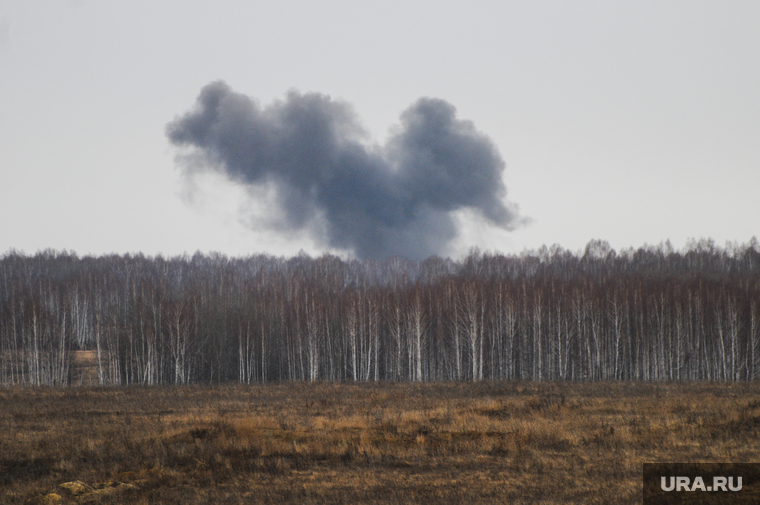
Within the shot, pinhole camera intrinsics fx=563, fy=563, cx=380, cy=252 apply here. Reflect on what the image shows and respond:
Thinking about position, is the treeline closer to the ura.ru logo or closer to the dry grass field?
the dry grass field

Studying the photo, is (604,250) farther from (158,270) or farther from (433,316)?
(158,270)

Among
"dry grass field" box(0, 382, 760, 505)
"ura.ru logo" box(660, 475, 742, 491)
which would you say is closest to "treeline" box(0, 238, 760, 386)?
"dry grass field" box(0, 382, 760, 505)

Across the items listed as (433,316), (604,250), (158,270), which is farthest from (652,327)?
(158,270)

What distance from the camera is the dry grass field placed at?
12656 mm

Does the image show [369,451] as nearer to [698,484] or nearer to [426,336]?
[698,484]

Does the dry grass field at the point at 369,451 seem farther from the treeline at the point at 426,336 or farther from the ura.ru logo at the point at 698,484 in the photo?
the treeline at the point at 426,336

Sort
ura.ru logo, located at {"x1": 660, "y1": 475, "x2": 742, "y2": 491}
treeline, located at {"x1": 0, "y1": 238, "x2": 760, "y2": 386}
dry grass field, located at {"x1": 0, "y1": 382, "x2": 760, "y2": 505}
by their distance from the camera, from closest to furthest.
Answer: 1. ura.ru logo, located at {"x1": 660, "y1": 475, "x2": 742, "y2": 491}
2. dry grass field, located at {"x1": 0, "y1": 382, "x2": 760, "y2": 505}
3. treeline, located at {"x1": 0, "y1": 238, "x2": 760, "y2": 386}

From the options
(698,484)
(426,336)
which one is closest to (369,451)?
(698,484)

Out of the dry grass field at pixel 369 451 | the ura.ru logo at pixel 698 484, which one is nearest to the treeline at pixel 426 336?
the dry grass field at pixel 369 451

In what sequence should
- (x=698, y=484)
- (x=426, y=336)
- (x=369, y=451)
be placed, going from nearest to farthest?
(x=698, y=484), (x=369, y=451), (x=426, y=336)

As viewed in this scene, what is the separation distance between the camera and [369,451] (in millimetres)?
16625

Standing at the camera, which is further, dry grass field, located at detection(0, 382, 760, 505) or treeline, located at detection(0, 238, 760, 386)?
treeline, located at detection(0, 238, 760, 386)

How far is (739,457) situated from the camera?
14664mm

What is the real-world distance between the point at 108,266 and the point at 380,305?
72.2 metres
